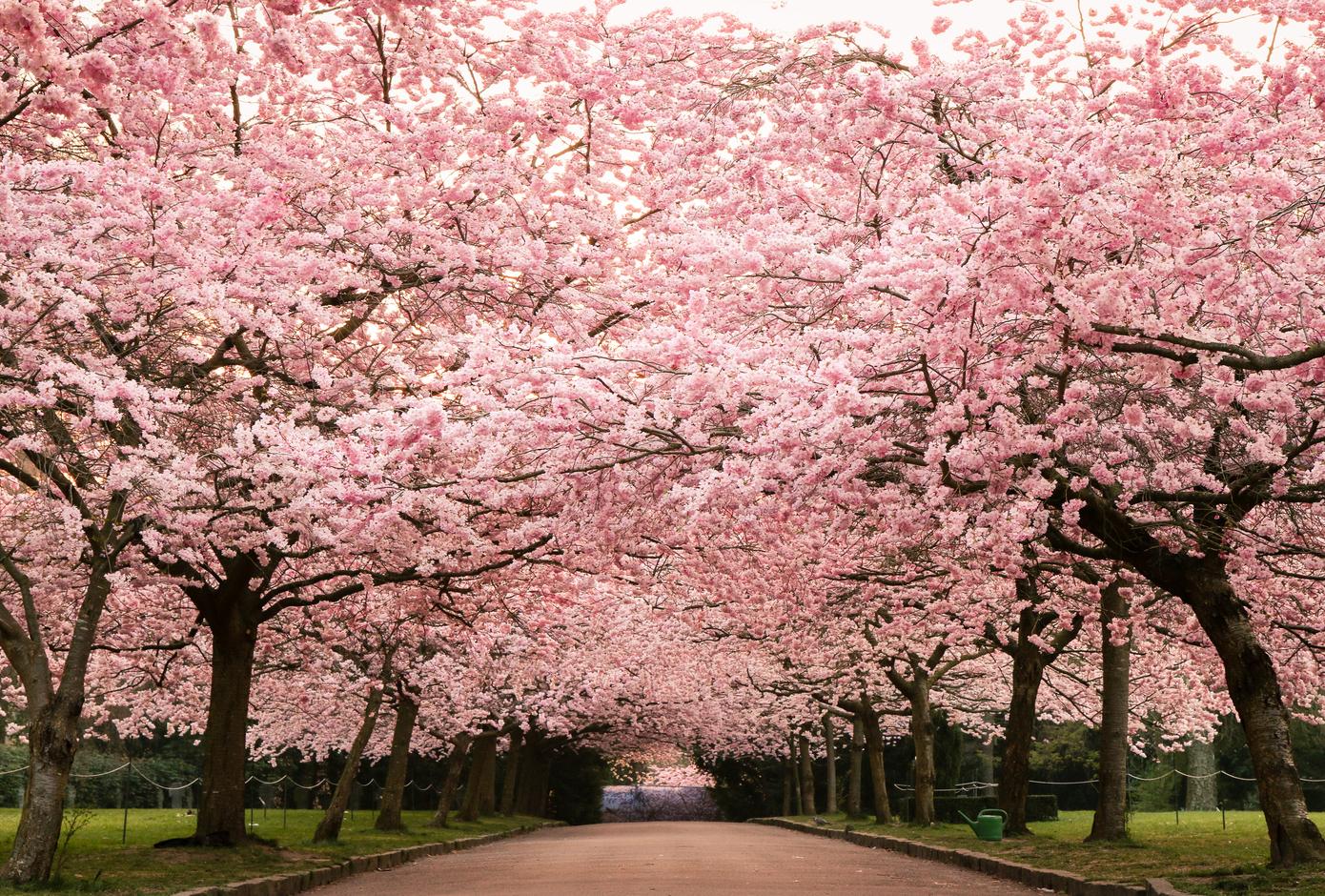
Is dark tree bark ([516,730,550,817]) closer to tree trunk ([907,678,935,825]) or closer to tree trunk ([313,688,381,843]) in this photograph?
tree trunk ([907,678,935,825])

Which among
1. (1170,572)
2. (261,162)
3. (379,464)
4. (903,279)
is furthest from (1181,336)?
(261,162)

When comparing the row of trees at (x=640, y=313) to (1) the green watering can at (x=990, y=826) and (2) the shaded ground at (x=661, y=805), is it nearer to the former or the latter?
(1) the green watering can at (x=990, y=826)

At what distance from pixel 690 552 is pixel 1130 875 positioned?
23.4 feet

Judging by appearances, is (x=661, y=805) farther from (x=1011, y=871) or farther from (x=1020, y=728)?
(x=1011, y=871)

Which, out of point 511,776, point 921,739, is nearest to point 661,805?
point 511,776

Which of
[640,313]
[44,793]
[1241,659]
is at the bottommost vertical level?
[44,793]

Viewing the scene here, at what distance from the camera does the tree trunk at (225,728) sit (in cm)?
1733

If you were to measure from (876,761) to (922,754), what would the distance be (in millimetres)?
4227

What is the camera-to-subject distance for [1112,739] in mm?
19328

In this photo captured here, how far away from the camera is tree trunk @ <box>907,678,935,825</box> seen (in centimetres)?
2888

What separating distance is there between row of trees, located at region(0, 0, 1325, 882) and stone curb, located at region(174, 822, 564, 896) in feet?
5.52

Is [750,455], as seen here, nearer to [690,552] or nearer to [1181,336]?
[1181,336]

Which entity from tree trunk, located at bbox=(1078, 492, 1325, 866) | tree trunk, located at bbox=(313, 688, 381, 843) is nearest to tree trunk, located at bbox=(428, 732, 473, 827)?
tree trunk, located at bbox=(313, 688, 381, 843)

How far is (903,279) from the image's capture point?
9.34 m
